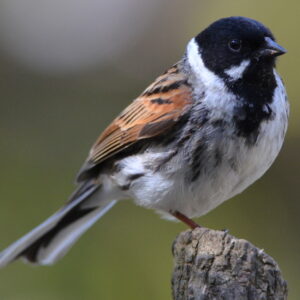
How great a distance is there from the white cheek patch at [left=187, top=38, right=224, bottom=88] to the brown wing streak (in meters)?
0.08

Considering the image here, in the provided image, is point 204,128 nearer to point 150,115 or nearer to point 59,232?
point 150,115

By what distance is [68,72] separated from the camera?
6672mm

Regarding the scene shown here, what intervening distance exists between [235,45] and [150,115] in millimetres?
567

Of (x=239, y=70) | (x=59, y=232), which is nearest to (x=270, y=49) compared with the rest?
(x=239, y=70)


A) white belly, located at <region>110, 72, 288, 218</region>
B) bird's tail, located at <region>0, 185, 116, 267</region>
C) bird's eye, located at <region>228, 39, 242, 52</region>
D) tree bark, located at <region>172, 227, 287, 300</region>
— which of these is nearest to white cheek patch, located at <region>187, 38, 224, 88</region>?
bird's eye, located at <region>228, 39, 242, 52</region>

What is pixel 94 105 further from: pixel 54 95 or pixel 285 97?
pixel 285 97

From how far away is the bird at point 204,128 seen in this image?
4.16 m

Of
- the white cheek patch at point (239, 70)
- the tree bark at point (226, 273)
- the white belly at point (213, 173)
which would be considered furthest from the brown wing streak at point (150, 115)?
the tree bark at point (226, 273)

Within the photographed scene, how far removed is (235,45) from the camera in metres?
4.39

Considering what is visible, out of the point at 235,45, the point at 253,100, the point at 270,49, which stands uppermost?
the point at 235,45

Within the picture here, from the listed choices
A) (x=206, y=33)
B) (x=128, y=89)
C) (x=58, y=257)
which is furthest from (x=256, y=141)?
(x=128, y=89)

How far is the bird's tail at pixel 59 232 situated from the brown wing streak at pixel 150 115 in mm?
381

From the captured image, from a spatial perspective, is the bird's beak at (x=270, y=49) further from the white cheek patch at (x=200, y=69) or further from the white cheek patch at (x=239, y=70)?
the white cheek patch at (x=200, y=69)

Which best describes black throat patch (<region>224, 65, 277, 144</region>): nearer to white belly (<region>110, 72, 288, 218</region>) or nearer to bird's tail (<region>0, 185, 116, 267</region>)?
white belly (<region>110, 72, 288, 218</region>)
